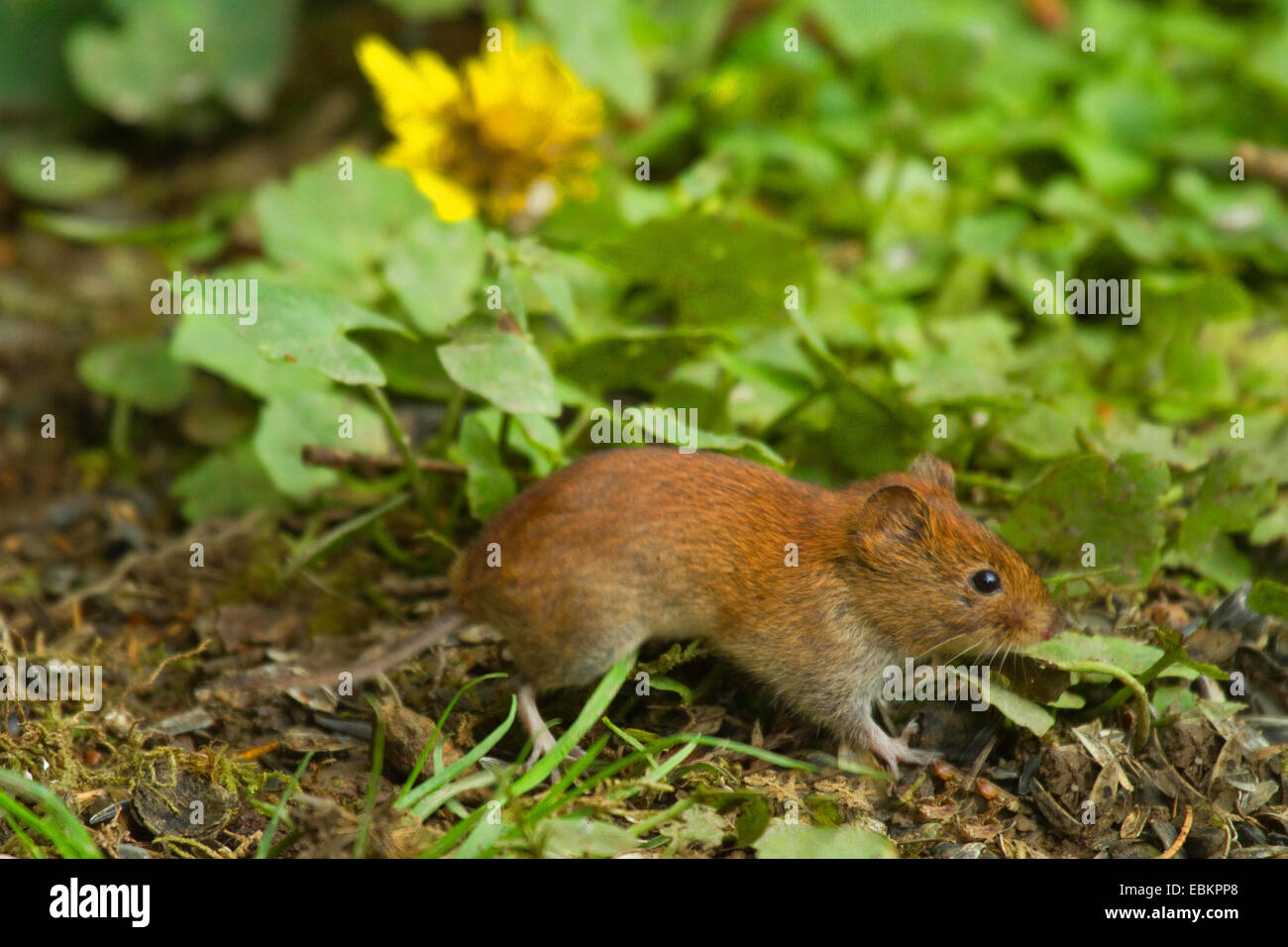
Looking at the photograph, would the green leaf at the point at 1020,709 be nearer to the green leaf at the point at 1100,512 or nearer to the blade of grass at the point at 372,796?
the green leaf at the point at 1100,512

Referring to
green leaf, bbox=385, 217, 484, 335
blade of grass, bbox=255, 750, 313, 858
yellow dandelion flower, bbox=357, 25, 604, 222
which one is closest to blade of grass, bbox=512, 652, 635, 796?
blade of grass, bbox=255, 750, 313, 858

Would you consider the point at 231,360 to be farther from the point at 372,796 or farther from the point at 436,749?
the point at 372,796

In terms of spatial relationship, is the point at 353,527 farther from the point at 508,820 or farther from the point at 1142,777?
the point at 1142,777

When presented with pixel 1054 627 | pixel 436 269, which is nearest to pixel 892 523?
pixel 1054 627

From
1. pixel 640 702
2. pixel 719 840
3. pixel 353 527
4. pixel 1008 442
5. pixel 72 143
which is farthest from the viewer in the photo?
pixel 72 143

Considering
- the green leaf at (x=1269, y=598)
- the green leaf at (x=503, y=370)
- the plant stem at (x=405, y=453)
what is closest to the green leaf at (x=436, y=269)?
the plant stem at (x=405, y=453)

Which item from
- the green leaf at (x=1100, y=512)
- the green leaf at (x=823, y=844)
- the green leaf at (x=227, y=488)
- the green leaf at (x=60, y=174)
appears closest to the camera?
the green leaf at (x=823, y=844)

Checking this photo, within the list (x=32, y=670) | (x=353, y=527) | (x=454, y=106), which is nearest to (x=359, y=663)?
(x=353, y=527)
